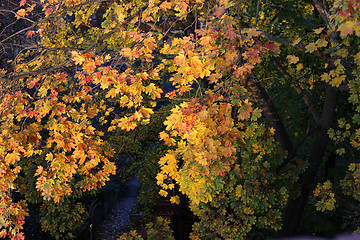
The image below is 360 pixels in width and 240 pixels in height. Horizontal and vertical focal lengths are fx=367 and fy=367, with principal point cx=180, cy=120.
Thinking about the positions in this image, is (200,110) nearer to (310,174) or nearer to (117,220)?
(310,174)

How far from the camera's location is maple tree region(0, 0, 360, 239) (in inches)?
170

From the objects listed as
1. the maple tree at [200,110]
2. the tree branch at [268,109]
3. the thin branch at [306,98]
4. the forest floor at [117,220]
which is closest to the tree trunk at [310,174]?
the maple tree at [200,110]

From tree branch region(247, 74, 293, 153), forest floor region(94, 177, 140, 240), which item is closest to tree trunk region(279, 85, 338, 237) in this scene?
tree branch region(247, 74, 293, 153)

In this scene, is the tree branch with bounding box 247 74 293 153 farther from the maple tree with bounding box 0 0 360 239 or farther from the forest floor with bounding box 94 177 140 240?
the forest floor with bounding box 94 177 140 240

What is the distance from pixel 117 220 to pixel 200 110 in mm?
11525

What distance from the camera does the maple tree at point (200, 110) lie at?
14.2 feet

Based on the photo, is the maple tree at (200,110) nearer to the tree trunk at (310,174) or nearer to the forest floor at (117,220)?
the tree trunk at (310,174)

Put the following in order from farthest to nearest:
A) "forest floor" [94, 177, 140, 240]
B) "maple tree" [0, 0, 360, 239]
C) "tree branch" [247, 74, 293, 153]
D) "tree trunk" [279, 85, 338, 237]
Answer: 1. "forest floor" [94, 177, 140, 240]
2. "tree trunk" [279, 85, 338, 237]
3. "tree branch" [247, 74, 293, 153]
4. "maple tree" [0, 0, 360, 239]

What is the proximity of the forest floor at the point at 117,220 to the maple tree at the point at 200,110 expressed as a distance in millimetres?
4488

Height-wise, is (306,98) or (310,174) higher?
(306,98)

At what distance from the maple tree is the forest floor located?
14.7 feet

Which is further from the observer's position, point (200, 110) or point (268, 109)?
point (268, 109)

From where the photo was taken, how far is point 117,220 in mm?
14719

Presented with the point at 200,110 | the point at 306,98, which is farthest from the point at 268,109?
the point at 200,110
